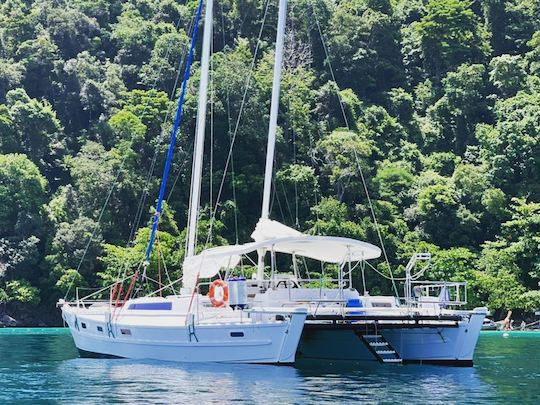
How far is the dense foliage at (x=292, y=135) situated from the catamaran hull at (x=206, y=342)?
24.5 m

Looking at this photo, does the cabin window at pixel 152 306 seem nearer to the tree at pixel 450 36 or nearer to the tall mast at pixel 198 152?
the tall mast at pixel 198 152

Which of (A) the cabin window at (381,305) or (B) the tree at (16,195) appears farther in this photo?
(B) the tree at (16,195)

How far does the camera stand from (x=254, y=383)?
92.4 feet

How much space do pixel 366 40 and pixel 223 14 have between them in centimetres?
1115

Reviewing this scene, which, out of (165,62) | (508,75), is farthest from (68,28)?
(508,75)

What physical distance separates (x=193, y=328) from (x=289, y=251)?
4.69 m

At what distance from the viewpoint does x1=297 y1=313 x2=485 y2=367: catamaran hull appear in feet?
105

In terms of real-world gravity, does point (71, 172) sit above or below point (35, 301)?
above

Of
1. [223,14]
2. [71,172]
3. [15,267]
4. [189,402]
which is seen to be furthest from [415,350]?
[223,14]

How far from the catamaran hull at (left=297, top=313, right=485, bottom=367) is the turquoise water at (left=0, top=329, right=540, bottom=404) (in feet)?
1.53

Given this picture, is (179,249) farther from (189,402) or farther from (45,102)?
(189,402)

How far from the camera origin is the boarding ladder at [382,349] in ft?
108

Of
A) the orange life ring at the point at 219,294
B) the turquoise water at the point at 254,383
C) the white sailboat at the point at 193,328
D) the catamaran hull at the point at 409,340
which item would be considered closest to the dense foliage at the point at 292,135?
Result: the white sailboat at the point at 193,328

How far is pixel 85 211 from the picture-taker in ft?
225
